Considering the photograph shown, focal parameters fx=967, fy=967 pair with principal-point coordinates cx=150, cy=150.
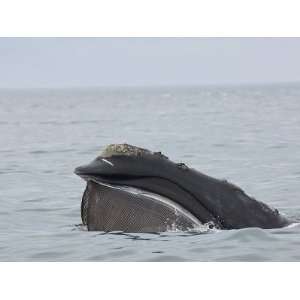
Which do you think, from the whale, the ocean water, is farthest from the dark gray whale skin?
the ocean water

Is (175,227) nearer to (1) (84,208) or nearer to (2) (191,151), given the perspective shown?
(1) (84,208)

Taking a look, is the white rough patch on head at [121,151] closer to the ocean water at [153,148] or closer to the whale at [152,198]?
the whale at [152,198]

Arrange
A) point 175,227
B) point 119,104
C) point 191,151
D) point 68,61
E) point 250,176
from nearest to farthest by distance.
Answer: point 175,227
point 68,61
point 250,176
point 191,151
point 119,104

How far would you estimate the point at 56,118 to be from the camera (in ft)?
82.1

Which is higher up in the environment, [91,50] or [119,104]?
[119,104]

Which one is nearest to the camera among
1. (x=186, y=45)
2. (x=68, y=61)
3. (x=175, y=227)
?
(x=175, y=227)

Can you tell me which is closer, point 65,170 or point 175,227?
point 175,227

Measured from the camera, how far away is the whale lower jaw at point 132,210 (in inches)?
434

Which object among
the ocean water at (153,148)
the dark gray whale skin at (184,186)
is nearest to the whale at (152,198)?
the dark gray whale skin at (184,186)

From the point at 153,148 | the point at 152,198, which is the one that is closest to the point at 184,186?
the point at 152,198

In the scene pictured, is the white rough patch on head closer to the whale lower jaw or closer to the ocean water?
the whale lower jaw
